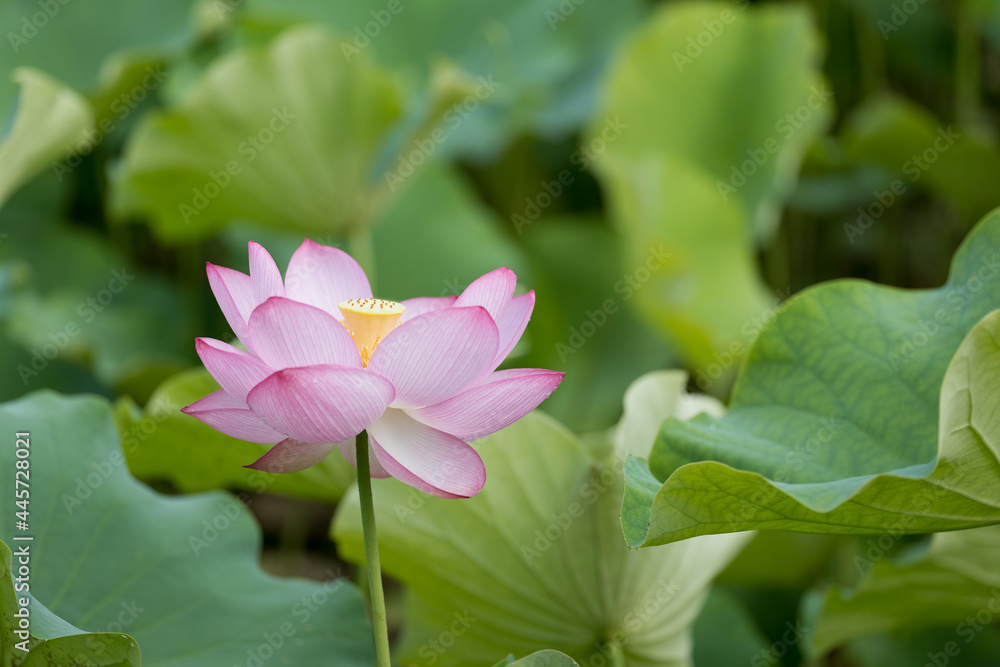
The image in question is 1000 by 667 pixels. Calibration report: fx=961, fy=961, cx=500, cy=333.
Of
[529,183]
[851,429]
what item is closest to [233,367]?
[851,429]

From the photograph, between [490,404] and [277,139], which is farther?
[277,139]

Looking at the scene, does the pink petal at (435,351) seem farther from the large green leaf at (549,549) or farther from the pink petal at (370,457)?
the large green leaf at (549,549)

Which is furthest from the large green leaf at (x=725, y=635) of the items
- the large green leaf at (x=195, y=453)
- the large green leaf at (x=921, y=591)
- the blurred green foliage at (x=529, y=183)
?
the large green leaf at (x=195, y=453)

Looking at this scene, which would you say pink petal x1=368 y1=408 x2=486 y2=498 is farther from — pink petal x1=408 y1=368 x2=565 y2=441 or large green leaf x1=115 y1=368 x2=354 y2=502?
large green leaf x1=115 y1=368 x2=354 y2=502

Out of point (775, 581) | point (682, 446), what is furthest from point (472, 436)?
point (775, 581)

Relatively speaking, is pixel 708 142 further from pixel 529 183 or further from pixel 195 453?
pixel 195 453
